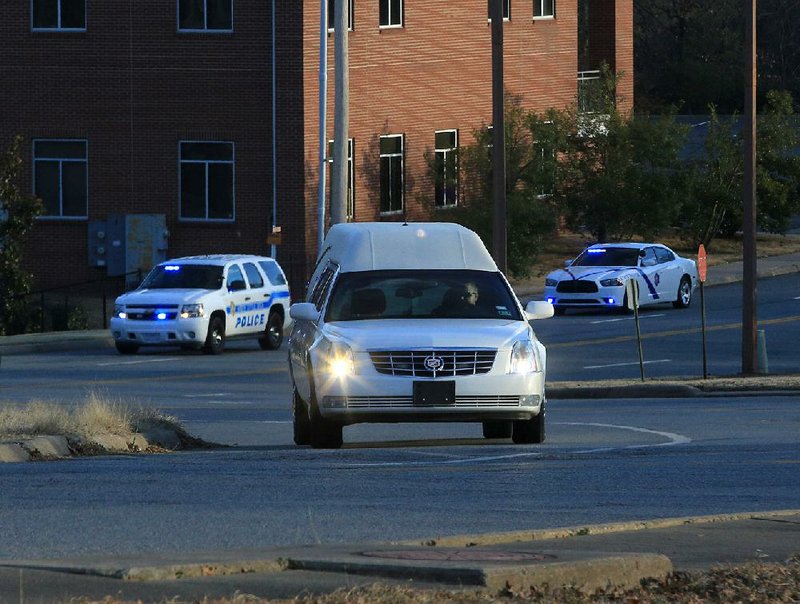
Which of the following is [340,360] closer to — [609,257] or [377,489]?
[377,489]

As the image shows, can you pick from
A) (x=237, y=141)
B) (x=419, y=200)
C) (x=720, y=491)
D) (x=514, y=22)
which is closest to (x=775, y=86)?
(x=514, y=22)

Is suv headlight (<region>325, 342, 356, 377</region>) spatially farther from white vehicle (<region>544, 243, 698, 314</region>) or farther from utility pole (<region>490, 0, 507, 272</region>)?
white vehicle (<region>544, 243, 698, 314</region>)

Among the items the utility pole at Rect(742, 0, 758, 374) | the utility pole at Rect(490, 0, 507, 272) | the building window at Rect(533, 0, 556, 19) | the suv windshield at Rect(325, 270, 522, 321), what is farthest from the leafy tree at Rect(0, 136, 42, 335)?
the suv windshield at Rect(325, 270, 522, 321)

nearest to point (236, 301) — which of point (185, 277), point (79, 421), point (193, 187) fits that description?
point (185, 277)

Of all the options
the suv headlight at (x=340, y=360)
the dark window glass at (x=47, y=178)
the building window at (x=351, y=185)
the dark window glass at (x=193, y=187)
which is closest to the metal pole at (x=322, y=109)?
the dark window glass at (x=193, y=187)

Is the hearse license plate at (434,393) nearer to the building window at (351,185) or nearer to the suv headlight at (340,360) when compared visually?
the suv headlight at (340,360)

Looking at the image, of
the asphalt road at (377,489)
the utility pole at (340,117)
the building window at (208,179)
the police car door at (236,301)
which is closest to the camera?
the asphalt road at (377,489)

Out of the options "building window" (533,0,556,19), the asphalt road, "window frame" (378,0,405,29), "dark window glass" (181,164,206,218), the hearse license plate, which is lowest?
the asphalt road

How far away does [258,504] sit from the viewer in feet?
39.8

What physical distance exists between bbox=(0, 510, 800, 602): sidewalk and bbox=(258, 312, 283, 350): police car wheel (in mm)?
25372

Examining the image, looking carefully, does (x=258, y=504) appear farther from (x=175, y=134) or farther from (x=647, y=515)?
(x=175, y=134)

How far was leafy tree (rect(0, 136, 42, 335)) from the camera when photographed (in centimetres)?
4019

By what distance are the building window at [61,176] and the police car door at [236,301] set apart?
12402 millimetres

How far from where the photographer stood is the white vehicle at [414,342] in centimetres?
1627
